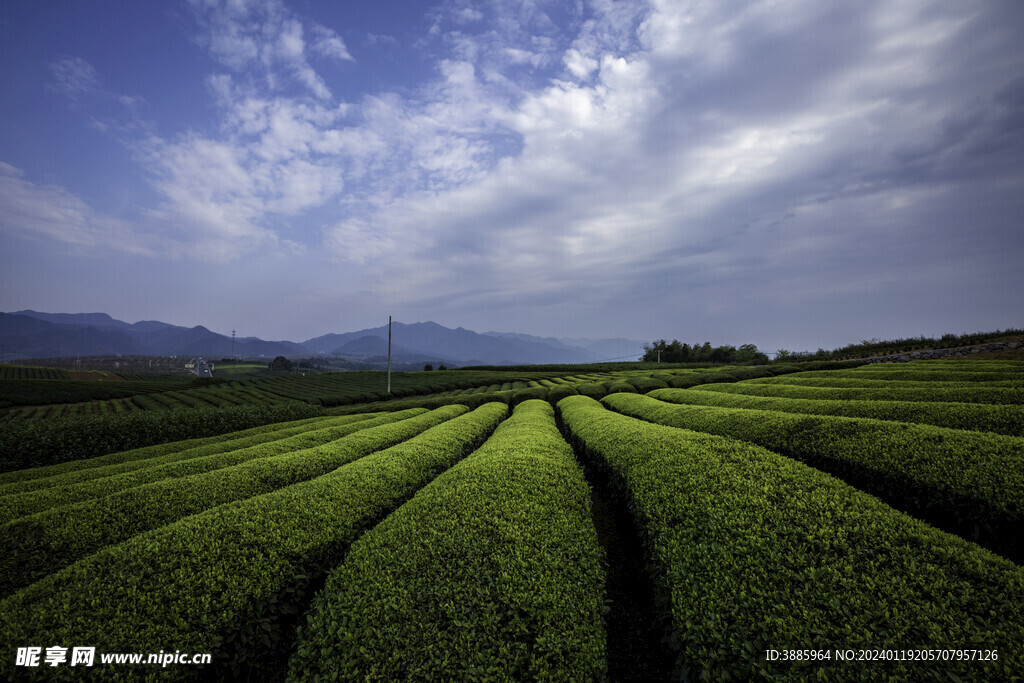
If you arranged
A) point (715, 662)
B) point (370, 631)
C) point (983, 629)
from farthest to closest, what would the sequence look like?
point (370, 631) → point (715, 662) → point (983, 629)

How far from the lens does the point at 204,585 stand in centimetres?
488

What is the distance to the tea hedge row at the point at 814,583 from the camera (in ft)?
11.9

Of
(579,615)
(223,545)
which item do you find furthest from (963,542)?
(223,545)

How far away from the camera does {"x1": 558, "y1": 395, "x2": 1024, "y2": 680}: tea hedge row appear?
3623 millimetres

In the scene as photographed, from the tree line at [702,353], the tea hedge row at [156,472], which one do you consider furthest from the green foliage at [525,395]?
the tree line at [702,353]

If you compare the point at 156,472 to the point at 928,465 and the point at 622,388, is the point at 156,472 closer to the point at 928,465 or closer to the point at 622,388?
the point at 928,465

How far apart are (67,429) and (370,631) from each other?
19805 mm

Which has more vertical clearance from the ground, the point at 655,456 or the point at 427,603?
the point at 655,456

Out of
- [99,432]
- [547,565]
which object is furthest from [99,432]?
[547,565]

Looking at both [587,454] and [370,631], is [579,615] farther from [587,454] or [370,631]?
[587,454]

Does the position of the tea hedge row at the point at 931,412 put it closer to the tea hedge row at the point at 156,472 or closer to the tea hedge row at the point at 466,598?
the tea hedge row at the point at 466,598

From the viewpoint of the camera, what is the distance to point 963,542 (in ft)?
15.6

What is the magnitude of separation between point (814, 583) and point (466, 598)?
4334mm

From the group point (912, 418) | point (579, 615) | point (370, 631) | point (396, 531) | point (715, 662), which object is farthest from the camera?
point (912, 418)
